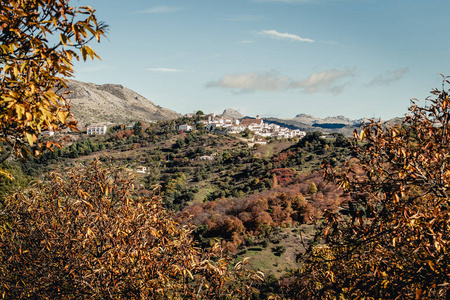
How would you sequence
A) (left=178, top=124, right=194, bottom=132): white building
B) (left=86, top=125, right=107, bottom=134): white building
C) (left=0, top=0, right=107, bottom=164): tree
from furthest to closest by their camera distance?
(left=86, top=125, right=107, bottom=134): white building
(left=178, top=124, right=194, bottom=132): white building
(left=0, top=0, right=107, bottom=164): tree

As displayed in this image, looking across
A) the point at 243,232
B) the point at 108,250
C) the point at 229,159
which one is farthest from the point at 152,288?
the point at 229,159

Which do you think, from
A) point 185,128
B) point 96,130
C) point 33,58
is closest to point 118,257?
point 33,58

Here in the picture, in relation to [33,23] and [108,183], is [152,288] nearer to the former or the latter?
[108,183]

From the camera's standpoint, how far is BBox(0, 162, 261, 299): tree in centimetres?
486

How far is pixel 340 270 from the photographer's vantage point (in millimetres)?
6648

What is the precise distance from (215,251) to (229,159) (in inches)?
3198

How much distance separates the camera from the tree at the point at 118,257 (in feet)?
15.9

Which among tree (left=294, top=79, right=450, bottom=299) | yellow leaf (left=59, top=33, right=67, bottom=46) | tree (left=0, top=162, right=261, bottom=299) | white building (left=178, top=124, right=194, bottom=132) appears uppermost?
white building (left=178, top=124, right=194, bottom=132)

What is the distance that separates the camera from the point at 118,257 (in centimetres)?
511

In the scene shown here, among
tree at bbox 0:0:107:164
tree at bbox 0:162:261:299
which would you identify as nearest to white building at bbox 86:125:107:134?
tree at bbox 0:162:261:299

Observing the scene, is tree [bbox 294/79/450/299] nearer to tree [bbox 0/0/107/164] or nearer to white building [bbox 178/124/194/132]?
tree [bbox 0/0/107/164]

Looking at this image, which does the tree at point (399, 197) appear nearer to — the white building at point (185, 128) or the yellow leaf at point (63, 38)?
the yellow leaf at point (63, 38)

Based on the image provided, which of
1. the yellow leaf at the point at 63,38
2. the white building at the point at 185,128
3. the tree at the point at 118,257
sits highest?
the white building at the point at 185,128

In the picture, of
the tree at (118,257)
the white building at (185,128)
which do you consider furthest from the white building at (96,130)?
the tree at (118,257)
